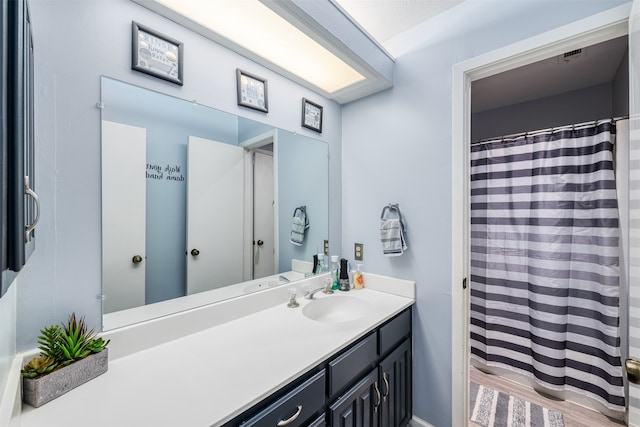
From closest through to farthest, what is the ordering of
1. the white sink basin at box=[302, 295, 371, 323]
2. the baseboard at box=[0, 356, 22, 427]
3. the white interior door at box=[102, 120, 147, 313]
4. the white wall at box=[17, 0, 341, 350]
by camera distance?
1. the baseboard at box=[0, 356, 22, 427]
2. the white wall at box=[17, 0, 341, 350]
3. the white interior door at box=[102, 120, 147, 313]
4. the white sink basin at box=[302, 295, 371, 323]

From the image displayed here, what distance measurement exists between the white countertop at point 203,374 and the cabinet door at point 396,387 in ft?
0.96

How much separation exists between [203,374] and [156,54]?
1213 mm

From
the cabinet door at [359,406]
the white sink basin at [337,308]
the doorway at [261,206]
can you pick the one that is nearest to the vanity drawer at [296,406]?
the cabinet door at [359,406]

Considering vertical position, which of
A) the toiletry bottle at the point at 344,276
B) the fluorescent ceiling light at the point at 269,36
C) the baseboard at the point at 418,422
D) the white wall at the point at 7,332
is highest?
the fluorescent ceiling light at the point at 269,36

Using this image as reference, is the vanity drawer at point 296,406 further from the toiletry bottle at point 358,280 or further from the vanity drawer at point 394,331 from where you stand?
the toiletry bottle at point 358,280

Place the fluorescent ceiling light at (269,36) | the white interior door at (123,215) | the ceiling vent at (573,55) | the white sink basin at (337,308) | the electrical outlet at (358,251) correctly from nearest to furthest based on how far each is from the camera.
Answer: the white interior door at (123,215), the fluorescent ceiling light at (269,36), the white sink basin at (337,308), the ceiling vent at (573,55), the electrical outlet at (358,251)

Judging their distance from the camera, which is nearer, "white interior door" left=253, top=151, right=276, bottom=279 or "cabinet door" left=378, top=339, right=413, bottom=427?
"cabinet door" left=378, top=339, right=413, bottom=427

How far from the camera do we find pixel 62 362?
30.5 inches

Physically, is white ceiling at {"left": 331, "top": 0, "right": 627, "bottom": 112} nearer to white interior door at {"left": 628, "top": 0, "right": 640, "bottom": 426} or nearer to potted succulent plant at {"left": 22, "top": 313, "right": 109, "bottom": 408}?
white interior door at {"left": 628, "top": 0, "right": 640, "bottom": 426}

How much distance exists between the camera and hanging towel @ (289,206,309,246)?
1714 mm

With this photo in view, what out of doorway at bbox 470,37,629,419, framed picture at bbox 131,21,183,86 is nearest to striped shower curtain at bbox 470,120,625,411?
doorway at bbox 470,37,629,419

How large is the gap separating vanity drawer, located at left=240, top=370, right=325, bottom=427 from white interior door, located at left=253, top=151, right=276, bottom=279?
66cm

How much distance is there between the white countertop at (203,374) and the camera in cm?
69

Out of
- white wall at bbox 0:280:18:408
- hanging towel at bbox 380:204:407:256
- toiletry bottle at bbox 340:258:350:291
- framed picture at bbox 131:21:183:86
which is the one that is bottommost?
toiletry bottle at bbox 340:258:350:291
